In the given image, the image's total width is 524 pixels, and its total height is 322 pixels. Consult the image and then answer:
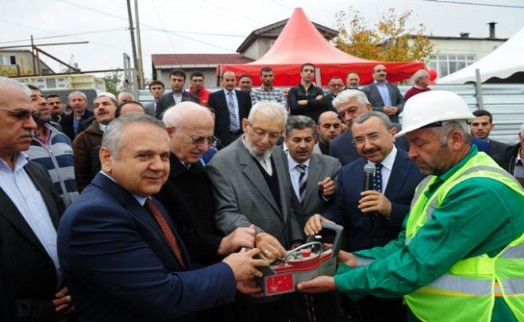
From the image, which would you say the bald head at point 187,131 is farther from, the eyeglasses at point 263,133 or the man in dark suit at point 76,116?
the man in dark suit at point 76,116

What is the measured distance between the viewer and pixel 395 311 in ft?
10.7

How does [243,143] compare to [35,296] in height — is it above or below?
above

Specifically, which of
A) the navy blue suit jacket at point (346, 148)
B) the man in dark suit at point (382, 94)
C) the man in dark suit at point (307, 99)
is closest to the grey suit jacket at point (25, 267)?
the navy blue suit jacket at point (346, 148)

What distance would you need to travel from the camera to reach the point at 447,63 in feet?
134

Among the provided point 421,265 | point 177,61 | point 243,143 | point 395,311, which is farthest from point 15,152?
point 177,61

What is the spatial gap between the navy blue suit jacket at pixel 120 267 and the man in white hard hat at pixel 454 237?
0.71m

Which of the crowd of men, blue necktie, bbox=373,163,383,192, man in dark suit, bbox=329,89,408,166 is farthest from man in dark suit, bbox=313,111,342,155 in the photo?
blue necktie, bbox=373,163,383,192

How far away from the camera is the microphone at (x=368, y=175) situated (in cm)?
317

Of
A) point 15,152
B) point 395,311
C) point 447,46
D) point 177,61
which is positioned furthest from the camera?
point 447,46

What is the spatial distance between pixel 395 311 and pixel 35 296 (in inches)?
97.1

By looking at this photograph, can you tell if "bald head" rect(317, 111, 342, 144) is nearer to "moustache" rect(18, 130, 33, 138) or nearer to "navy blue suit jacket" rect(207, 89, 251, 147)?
"navy blue suit jacket" rect(207, 89, 251, 147)

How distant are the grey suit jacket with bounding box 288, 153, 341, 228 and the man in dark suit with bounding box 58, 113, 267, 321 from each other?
5.30 feet

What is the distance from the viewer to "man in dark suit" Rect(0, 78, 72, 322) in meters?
2.18

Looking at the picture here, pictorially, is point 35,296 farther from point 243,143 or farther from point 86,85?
point 86,85
